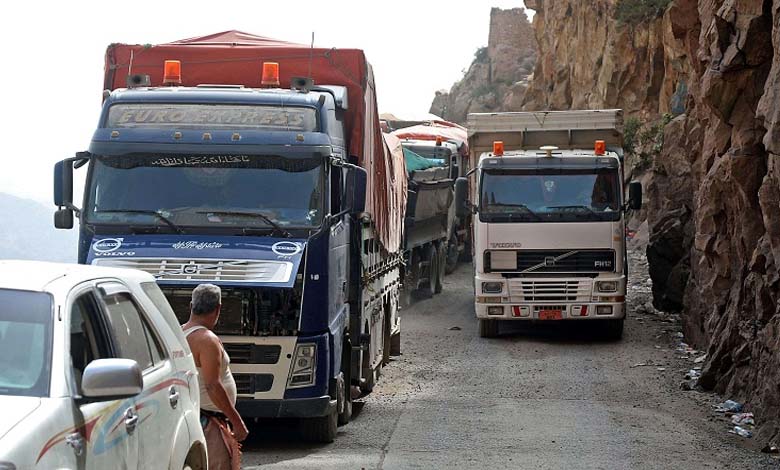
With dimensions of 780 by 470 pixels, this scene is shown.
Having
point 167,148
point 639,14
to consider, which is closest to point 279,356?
point 167,148

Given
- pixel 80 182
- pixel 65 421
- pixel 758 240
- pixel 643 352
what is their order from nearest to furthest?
pixel 65 421, pixel 80 182, pixel 758 240, pixel 643 352

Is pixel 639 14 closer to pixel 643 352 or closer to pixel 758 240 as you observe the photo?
pixel 643 352

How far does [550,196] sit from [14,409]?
15.8m

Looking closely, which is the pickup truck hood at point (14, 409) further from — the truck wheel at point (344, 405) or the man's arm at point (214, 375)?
the truck wheel at point (344, 405)

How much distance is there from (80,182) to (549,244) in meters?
9.31

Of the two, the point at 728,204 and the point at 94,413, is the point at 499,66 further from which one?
the point at 94,413

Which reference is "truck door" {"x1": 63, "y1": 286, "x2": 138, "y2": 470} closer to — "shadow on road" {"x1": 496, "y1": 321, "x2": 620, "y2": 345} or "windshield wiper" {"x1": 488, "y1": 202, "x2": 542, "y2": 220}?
"windshield wiper" {"x1": 488, "y1": 202, "x2": 542, "y2": 220}

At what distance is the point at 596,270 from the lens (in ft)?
64.0

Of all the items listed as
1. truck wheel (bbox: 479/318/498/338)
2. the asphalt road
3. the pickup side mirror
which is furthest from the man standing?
truck wheel (bbox: 479/318/498/338)

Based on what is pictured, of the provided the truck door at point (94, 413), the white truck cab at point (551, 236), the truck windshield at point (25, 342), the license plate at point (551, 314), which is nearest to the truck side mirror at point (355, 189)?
the truck door at point (94, 413)

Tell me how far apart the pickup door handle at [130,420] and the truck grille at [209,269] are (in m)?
5.16

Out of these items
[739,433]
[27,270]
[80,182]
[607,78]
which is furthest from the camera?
[607,78]

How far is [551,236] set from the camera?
19422mm

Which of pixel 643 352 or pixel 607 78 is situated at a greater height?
pixel 607 78
